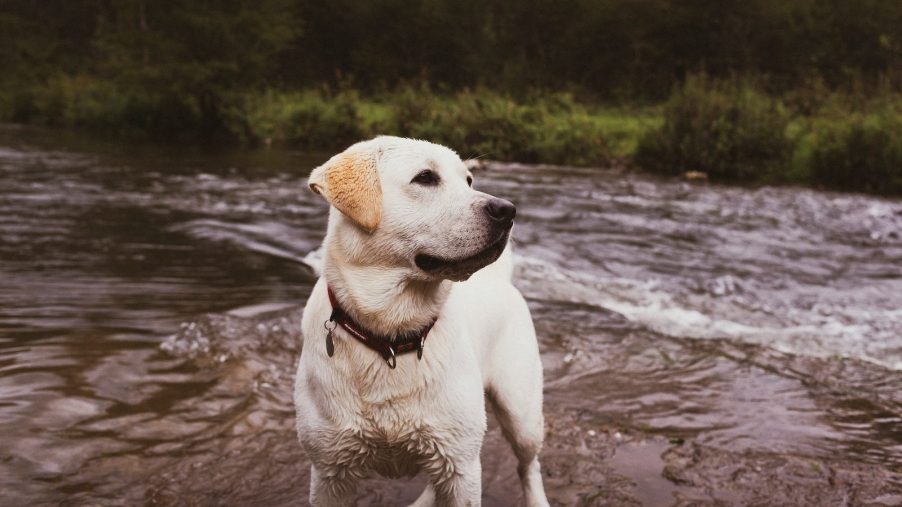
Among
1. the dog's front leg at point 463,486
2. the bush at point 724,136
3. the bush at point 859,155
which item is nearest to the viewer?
the dog's front leg at point 463,486

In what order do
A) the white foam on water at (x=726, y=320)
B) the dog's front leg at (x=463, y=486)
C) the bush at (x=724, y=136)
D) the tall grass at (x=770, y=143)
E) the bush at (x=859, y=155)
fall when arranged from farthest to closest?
the bush at (x=724, y=136) < the tall grass at (x=770, y=143) < the bush at (x=859, y=155) < the white foam on water at (x=726, y=320) < the dog's front leg at (x=463, y=486)

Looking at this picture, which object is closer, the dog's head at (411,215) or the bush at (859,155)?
the dog's head at (411,215)

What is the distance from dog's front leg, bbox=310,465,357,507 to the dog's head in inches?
38.2

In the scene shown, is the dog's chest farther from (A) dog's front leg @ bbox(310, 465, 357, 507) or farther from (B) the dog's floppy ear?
(B) the dog's floppy ear

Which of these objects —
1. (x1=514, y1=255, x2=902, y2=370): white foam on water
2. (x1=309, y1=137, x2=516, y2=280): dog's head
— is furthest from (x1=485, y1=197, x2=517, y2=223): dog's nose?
(x1=514, y1=255, x2=902, y2=370): white foam on water

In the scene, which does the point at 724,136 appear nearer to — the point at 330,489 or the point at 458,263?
the point at 458,263

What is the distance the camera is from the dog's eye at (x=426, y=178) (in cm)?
327

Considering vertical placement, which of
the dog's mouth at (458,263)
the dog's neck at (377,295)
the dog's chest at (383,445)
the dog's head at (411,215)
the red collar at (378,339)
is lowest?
the dog's chest at (383,445)

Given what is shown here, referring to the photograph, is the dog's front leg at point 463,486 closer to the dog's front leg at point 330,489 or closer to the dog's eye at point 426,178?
the dog's front leg at point 330,489

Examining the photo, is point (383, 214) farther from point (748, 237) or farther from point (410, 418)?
point (748, 237)

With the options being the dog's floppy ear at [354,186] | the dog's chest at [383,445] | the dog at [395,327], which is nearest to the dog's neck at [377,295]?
the dog at [395,327]

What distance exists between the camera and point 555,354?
6797 mm

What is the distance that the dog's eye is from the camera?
3273 mm

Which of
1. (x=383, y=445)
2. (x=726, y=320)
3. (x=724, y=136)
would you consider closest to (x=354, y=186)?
(x=383, y=445)
